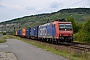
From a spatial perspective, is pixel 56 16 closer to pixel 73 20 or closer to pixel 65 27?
pixel 73 20

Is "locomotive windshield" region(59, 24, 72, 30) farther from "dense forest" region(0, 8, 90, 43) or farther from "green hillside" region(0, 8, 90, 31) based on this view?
"green hillside" region(0, 8, 90, 31)

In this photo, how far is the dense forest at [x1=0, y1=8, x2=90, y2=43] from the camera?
53812 millimetres

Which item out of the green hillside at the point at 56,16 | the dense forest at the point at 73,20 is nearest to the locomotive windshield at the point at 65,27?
the dense forest at the point at 73,20

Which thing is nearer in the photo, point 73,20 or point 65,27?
point 65,27

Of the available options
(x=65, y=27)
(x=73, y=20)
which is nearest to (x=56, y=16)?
(x=73, y=20)

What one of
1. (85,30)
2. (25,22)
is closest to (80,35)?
(85,30)

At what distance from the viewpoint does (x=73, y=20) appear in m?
85.9

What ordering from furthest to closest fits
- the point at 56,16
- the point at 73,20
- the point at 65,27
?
the point at 56,16, the point at 73,20, the point at 65,27

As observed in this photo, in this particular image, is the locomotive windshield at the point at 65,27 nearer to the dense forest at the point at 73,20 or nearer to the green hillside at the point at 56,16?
the dense forest at the point at 73,20

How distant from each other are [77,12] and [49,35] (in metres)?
128

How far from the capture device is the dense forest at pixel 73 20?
177 ft

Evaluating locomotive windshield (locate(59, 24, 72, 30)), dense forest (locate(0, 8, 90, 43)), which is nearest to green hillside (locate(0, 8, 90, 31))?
dense forest (locate(0, 8, 90, 43))

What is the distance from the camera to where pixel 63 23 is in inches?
1284

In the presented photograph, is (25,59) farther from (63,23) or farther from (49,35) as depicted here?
(49,35)
